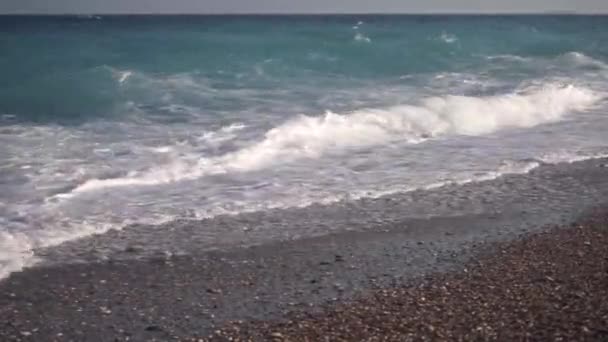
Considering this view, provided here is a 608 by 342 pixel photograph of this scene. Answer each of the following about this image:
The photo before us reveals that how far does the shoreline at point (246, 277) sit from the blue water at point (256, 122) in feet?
Result: 3.04

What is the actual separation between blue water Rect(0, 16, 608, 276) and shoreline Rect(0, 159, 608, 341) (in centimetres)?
93

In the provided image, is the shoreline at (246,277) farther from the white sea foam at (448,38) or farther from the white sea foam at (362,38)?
the white sea foam at (448,38)

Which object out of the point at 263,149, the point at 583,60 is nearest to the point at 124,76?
the point at 263,149

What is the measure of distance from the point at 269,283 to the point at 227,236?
4.53 feet

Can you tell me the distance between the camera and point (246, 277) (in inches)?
266

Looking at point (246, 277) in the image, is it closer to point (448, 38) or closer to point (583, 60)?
point (583, 60)

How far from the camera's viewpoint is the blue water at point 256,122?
9.38 m

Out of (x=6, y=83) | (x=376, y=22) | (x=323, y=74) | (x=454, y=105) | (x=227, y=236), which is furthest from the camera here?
(x=376, y=22)

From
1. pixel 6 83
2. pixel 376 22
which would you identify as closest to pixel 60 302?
pixel 6 83

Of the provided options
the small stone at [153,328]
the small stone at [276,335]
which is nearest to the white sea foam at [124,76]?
the small stone at [153,328]

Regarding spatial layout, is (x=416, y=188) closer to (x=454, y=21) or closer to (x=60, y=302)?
(x=60, y=302)

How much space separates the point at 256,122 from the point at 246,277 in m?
8.12

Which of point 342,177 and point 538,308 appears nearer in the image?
point 538,308

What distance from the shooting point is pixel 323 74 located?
23.5 m
